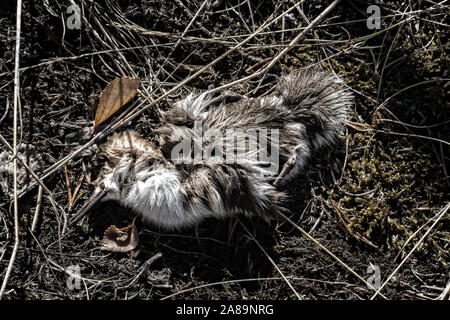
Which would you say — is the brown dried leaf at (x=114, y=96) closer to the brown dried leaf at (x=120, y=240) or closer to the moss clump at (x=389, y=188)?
the brown dried leaf at (x=120, y=240)

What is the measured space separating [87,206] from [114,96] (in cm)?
88

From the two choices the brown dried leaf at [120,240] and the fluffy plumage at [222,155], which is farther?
the brown dried leaf at [120,240]

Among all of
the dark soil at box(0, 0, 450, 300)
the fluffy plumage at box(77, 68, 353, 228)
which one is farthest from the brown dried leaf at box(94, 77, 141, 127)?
the fluffy plumage at box(77, 68, 353, 228)

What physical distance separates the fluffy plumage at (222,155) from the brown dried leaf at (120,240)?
20 centimetres

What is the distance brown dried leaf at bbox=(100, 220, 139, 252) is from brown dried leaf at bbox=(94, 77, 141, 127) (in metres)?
0.86

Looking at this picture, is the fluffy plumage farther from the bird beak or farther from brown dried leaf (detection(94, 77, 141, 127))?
brown dried leaf (detection(94, 77, 141, 127))

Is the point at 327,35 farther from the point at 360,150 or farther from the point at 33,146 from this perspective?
the point at 33,146

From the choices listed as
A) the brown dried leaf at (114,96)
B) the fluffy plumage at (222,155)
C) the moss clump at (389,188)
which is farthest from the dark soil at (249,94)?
the fluffy plumage at (222,155)

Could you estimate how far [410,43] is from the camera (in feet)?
12.6

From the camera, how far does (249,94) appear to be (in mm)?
3729

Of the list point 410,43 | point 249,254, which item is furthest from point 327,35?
point 249,254

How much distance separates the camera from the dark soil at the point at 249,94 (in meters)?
3.49

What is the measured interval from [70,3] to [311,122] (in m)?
2.19

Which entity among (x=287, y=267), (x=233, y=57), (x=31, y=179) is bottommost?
(x=287, y=267)
